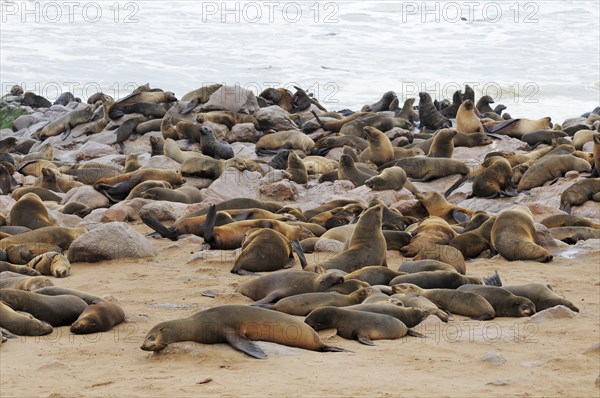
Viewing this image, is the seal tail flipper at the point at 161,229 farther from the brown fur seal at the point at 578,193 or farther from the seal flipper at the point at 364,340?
the brown fur seal at the point at 578,193

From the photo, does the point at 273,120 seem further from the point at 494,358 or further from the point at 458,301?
the point at 494,358

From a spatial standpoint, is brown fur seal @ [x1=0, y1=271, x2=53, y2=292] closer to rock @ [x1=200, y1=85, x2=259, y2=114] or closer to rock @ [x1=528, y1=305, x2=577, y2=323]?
rock @ [x1=528, y1=305, x2=577, y2=323]

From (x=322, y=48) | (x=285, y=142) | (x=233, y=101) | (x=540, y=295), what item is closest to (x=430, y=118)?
(x=285, y=142)

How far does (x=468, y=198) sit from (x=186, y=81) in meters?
17.1

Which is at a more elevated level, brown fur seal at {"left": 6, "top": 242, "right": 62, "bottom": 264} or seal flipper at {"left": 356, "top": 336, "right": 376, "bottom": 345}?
seal flipper at {"left": 356, "top": 336, "right": 376, "bottom": 345}

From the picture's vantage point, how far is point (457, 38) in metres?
35.2

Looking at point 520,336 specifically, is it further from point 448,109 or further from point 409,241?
point 448,109

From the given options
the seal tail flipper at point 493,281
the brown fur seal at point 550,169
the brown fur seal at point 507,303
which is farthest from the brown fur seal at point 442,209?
the brown fur seal at point 507,303

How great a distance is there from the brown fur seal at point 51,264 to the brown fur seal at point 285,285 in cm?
151

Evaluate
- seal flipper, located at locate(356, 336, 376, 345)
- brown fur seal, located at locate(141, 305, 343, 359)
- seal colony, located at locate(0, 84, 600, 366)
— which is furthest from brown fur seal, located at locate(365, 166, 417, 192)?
brown fur seal, located at locate(141, 305, 343, 359)

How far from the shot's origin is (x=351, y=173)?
10.7 metres

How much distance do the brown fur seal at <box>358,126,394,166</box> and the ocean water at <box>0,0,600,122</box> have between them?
1108cm

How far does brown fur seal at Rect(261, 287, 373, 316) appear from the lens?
222 inches

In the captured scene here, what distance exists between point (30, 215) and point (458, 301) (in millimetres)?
4363
